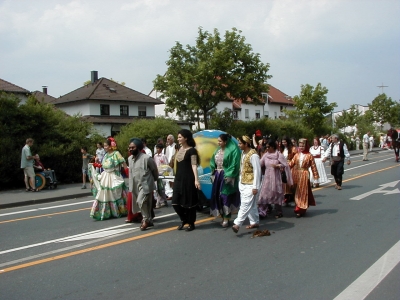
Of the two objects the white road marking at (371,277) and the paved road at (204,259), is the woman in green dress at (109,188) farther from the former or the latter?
the white road marking at (371,277)

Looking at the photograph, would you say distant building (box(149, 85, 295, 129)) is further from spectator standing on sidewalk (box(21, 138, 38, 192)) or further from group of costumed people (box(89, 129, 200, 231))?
group of costumed people (box(89, 129, 200, 231))

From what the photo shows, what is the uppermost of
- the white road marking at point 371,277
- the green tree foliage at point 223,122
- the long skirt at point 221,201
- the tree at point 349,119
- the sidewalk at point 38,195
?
the tree at point 349,119

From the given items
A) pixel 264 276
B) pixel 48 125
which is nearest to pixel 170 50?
pixel 48 125

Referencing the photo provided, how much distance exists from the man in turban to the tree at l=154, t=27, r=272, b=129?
24.6 metres

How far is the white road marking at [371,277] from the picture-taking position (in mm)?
5105

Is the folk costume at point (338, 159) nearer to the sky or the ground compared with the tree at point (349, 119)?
nearer to the ground

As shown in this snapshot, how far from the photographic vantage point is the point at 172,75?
34.5m

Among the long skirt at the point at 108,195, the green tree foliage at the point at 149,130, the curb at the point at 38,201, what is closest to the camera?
the long skirt at the point at 108,195

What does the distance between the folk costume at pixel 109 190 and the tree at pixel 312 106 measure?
35.1 m

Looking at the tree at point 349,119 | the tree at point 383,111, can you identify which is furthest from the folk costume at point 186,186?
the tree at point 383,111

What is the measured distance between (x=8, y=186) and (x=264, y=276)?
47.3 ft

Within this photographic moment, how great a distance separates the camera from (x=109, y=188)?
390 inches

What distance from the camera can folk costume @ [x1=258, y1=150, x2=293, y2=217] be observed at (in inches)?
370

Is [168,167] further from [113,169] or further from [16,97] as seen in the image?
[16,97]
